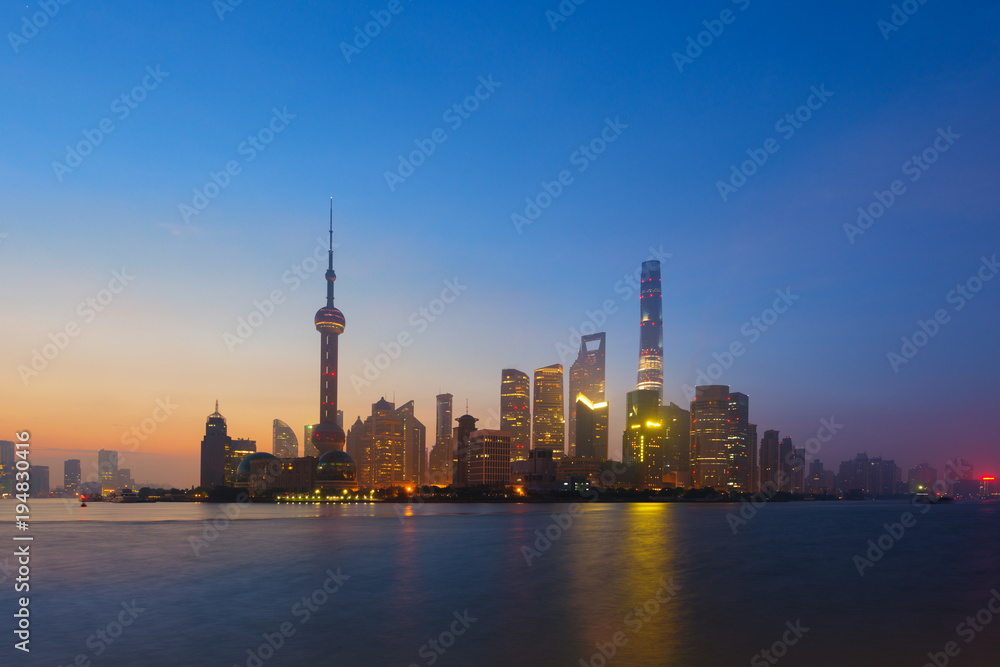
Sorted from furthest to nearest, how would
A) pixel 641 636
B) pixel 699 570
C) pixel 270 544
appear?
pixel 270 544, pixel 699 570, pixel 641 636

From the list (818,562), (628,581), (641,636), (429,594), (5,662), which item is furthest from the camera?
(818,562)

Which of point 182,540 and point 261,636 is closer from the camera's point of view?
point 261,636

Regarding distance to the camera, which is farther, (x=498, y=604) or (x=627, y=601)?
(x=627, y=601)

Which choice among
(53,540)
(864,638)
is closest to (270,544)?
(53,540)

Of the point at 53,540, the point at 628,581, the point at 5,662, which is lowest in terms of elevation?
the point at 53,540

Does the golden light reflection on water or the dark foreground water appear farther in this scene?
the golden light reflection on water

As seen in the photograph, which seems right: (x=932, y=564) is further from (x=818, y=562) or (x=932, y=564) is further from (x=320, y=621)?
(x=320, y=621)

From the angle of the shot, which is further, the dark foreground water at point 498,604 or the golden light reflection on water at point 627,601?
the golden light reflection on water at point 627,601

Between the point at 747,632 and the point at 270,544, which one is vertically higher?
the point at 747,632
